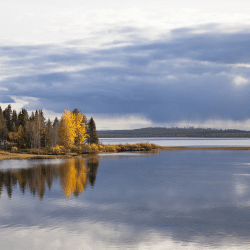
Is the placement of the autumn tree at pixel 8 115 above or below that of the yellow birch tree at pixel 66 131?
above

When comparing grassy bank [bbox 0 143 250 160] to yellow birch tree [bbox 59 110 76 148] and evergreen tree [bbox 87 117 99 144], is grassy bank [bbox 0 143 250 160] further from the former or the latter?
evergreen tree [bbox 87 117 99 144]

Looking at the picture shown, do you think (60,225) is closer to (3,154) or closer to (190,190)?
(190,190)

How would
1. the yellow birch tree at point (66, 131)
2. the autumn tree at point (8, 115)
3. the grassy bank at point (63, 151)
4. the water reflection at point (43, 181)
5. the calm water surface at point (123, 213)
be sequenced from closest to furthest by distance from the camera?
the calm water surface at point (123, 213)
the water reflection at point (43, 181)
the grassy bank at point (63, 151)
the yellow birch tree at point (66, 131)
the autumn tree at point (8, 115)

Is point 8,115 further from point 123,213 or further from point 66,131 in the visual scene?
point 123,213

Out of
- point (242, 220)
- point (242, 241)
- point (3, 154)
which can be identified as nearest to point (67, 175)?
point (242, 220)

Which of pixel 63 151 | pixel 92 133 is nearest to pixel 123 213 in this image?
pixel 63 151

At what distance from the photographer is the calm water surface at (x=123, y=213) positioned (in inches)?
677

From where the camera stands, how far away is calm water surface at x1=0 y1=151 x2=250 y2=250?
1719cm

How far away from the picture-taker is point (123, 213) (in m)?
23.2

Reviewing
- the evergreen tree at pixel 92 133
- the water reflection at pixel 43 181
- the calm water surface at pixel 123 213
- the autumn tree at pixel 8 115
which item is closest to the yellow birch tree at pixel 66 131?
the evergreen tree at pixel 92 133

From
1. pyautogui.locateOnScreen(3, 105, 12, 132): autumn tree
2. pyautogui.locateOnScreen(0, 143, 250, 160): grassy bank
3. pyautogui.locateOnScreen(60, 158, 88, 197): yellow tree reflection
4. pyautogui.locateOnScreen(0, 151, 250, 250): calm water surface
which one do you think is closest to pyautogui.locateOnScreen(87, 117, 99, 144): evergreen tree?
pyautogui.locateOnScreen(0, 143, 250, 160): grassy bank

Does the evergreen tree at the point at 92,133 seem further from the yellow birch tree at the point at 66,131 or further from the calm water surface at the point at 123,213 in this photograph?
the calm water surface at the point at 123,213

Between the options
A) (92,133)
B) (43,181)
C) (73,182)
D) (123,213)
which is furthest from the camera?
(92,133)

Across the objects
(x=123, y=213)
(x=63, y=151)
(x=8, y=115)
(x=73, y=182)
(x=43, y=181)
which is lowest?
(x=123, y=213)
